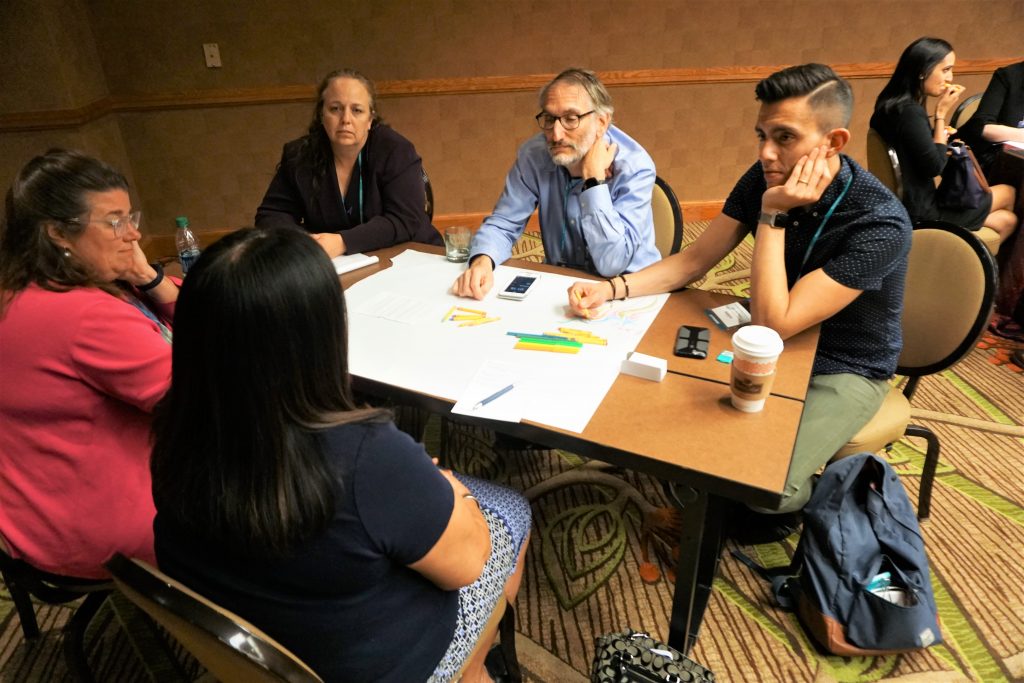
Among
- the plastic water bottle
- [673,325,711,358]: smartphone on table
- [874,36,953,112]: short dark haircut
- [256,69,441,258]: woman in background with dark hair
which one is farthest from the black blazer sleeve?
[874,36,953,112]: short dark haircut

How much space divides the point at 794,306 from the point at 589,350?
0.48m

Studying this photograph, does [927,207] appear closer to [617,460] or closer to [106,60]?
[617,460]

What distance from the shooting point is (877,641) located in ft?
4.80

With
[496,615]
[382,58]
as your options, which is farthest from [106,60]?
[496,615]

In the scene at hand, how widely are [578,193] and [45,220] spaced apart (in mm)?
1418

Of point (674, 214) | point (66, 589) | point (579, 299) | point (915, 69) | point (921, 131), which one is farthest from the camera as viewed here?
point (915, 69)

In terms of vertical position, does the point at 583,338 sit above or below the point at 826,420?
above

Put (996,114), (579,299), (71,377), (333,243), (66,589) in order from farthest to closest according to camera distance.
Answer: (996,114)
(333,243)
(579,299)
(66,589)
(71,377)

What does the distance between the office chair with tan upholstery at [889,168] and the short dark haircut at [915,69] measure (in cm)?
16

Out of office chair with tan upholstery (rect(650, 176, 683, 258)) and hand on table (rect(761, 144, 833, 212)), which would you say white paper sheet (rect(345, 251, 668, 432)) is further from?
office chair with tan upholstery (rect(650, 176, 683, 258))

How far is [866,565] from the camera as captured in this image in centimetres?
147

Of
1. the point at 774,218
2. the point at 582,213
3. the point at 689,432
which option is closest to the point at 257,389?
the point at 689,432

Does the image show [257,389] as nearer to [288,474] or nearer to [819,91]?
[288,474]

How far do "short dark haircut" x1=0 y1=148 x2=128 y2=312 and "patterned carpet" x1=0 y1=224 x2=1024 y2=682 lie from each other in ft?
3.31
